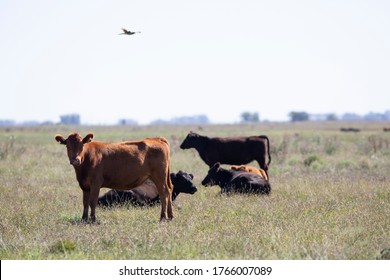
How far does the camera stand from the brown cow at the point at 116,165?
447 inches

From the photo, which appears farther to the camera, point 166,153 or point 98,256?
point 166,153

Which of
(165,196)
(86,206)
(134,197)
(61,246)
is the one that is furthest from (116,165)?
(61,246)

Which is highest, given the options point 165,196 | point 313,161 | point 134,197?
point 165,196

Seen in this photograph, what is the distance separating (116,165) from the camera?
11.7 metres

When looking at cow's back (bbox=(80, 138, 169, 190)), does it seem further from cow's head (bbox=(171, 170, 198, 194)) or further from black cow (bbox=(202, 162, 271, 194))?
black cow (bbox=(202, 162, 271, 194))

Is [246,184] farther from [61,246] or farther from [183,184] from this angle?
[61,246]

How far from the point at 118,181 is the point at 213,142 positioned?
915cm

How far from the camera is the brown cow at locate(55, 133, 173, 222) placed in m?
11.4

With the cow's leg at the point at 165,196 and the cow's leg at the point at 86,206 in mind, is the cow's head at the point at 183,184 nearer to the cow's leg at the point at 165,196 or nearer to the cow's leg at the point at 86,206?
the cow's leg at the point at 165,196

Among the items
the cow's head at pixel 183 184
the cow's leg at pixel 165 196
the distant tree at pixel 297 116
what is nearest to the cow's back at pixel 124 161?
the cow's leg at pixel 165 196

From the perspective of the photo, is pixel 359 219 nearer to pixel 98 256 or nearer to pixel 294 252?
pixel 294 252

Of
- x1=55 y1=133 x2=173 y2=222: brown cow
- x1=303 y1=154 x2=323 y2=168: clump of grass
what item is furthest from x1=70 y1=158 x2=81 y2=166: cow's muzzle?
x1=303 y1=154 x2=323 y2=168: clump of grass

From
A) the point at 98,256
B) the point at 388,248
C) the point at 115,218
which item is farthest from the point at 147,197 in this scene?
the point at 388,248

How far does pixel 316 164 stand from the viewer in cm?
2292
